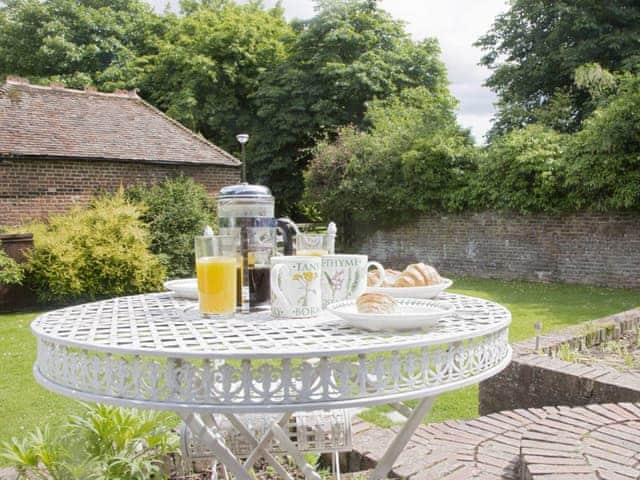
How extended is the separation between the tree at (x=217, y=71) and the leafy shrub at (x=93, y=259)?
10.6 meters

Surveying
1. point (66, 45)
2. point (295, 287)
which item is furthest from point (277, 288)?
point (66, 45)

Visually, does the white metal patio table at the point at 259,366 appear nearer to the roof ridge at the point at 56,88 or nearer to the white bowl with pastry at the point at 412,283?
the white bowl with pastry at the point at 412,283

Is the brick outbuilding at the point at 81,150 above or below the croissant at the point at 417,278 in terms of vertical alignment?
above

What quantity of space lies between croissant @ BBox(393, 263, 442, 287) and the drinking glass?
367 mm

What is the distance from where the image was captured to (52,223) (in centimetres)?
1010

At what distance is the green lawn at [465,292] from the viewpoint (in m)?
3.86

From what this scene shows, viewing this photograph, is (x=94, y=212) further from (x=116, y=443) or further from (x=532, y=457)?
(x=532, y=457)

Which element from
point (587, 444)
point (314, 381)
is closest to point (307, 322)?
point (314, 381)

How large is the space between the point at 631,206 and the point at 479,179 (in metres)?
3.02

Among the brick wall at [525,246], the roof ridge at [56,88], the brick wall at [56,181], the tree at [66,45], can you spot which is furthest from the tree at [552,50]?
the tree at [66,45]

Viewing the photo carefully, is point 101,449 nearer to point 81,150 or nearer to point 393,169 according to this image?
point 81,150

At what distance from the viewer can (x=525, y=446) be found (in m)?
1.89

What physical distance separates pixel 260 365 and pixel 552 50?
726 inches

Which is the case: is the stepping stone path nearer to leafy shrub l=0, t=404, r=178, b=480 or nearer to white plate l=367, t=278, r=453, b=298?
white plate l=367, t=278, r=453, b=298
